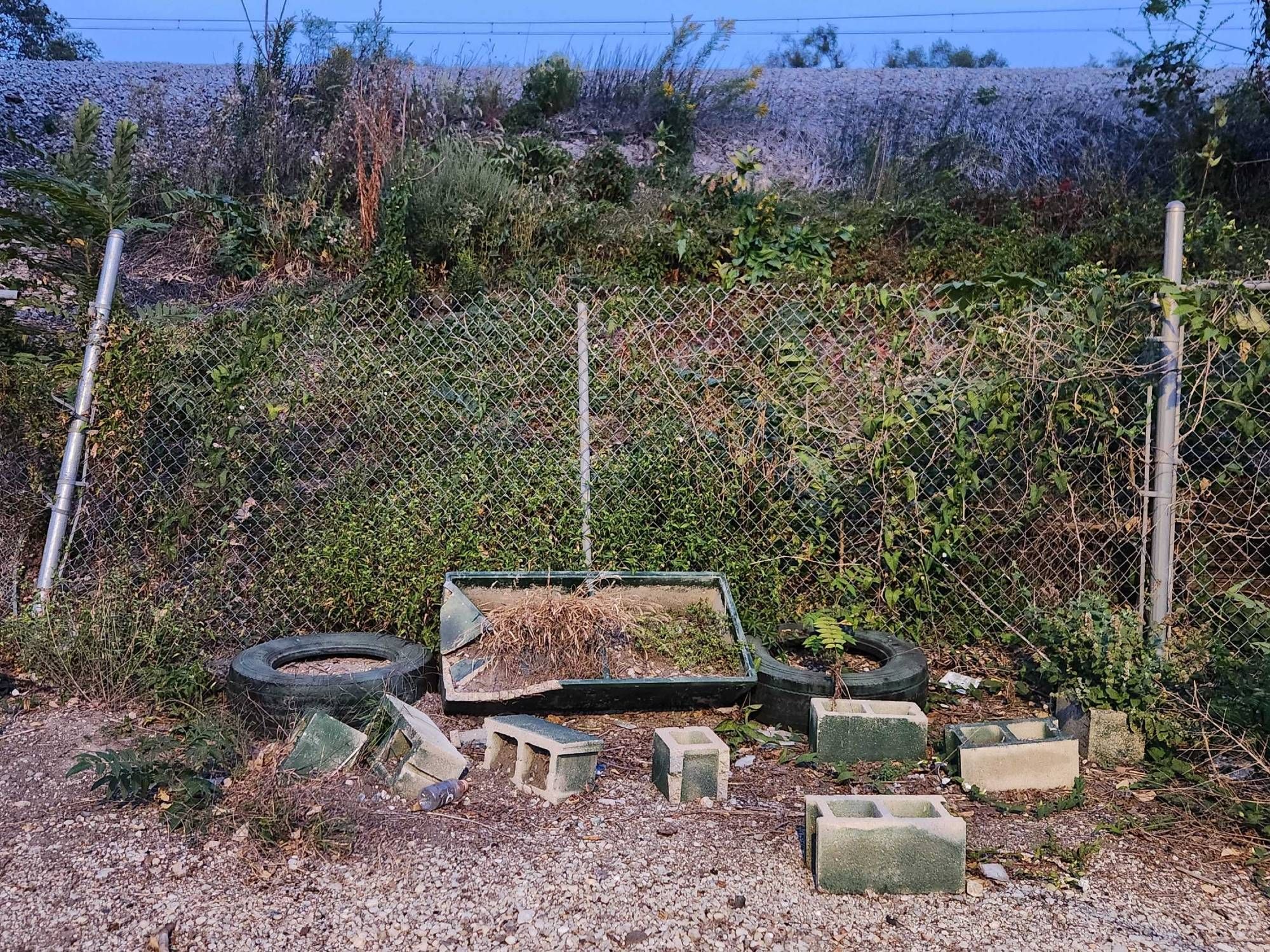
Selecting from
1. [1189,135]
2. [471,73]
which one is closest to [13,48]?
[471,73]

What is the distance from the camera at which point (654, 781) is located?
11.9ft

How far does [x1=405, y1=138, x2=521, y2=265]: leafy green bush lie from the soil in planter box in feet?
15.1

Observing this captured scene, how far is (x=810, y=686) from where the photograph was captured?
4078 millimetres

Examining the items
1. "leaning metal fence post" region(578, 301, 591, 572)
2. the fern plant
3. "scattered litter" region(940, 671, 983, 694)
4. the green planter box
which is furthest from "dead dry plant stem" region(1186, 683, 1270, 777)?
the fern plant

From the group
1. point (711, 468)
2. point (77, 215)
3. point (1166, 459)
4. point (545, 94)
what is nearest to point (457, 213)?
point (77, 215)

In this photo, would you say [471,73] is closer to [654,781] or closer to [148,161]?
[148,161]

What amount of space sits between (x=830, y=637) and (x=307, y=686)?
7.03 feet

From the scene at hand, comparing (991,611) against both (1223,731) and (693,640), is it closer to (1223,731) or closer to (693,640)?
(1223,731)

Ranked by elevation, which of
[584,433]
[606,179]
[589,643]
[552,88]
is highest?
[552,88]

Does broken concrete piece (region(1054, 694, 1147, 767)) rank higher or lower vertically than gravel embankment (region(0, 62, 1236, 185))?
lower

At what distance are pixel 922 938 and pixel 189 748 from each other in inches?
100

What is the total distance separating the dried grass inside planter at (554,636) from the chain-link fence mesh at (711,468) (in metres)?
0.51

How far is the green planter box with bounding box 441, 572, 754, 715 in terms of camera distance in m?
4.04

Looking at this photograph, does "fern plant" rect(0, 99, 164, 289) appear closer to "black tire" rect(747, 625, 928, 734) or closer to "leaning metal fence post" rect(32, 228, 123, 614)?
"leaning metal fence post" rect(32, 228, 123, 614)
